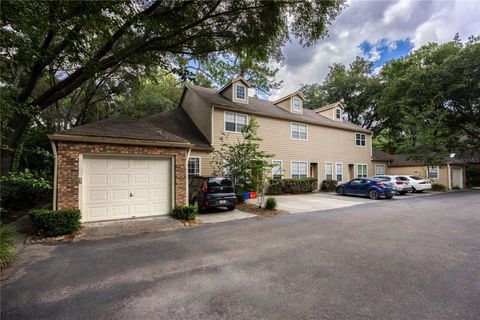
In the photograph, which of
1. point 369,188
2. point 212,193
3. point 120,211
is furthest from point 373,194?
point 120,211

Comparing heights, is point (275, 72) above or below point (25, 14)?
above

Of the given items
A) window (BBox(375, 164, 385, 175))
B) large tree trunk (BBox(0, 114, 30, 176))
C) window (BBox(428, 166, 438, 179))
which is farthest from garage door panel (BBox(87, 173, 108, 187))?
window (BBox(428, 166, 438, 179))

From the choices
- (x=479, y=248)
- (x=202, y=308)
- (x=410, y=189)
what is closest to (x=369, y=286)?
(x=202, y=308)

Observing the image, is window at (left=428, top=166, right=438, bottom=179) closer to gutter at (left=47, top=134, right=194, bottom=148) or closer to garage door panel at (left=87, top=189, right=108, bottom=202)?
gutter at (left=47, top=134, right=194, bottom=148)

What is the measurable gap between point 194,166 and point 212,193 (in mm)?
4470

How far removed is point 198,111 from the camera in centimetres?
1593

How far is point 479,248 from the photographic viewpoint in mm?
5023

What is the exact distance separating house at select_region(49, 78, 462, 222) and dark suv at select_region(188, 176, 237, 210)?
37.2 inches

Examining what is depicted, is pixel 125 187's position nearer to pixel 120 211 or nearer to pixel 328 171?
pixel 120 211

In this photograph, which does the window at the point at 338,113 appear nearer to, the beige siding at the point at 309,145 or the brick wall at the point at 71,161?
the beige siding at the point at 309,145

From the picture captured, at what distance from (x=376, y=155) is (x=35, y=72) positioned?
27.3 meters

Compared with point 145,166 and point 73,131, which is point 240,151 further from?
point 73,131

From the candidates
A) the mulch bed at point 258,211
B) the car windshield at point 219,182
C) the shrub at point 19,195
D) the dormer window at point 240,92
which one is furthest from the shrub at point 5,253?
the dormer window at point 240,92

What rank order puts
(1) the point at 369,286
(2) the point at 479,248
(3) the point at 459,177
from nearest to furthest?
(1) the point at 369,286
(2) the point at 479,248
(3) the point at 459,177
